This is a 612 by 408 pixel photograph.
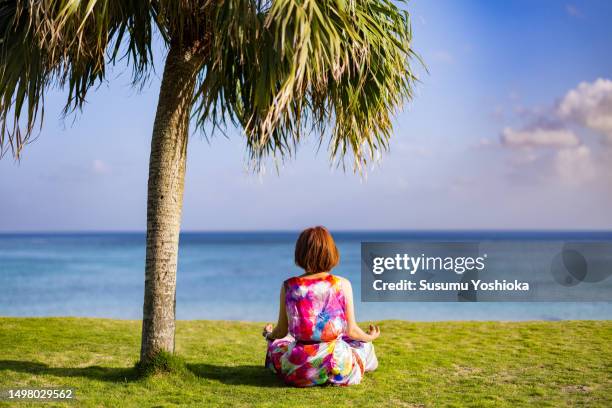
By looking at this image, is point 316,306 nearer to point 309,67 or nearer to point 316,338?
point 316,338

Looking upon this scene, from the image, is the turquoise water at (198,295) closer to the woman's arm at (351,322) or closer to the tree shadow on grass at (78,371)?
the tree shadow on grass at (78,371)

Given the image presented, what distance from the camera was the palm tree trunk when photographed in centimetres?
519

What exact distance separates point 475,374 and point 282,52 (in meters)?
3.25

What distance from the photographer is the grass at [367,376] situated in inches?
186

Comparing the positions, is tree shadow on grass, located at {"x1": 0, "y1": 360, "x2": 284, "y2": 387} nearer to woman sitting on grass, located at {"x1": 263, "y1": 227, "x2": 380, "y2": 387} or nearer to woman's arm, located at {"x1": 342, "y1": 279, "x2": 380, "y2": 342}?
woman sitting on grass, located at {"x1": 263, "y1": 227, "x2": 380, "y2": 387}

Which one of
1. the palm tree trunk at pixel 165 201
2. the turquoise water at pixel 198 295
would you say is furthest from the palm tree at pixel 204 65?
the turquoise water at pixel 198 295

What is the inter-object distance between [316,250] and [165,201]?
1.39m

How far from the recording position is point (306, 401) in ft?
14.9

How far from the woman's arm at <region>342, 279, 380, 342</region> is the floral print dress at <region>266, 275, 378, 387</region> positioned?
0.10 feet

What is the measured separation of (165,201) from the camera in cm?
520

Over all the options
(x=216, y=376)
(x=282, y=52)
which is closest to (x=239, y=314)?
(x=216, y=376)

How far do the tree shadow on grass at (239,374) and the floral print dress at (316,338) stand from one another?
0.95 feet

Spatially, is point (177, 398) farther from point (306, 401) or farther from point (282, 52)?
point (282, 52)

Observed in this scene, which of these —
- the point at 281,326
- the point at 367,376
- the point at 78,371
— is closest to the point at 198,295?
the point at 78,371
